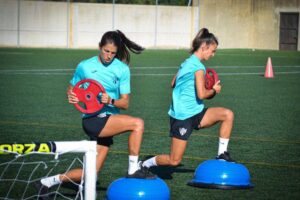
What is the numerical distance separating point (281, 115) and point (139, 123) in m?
9.07

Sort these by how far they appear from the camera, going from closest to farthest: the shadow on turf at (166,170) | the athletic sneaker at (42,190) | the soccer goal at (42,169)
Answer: the soccer goal at (42,169) → the athletic sneaker at (42,190) → the shadow on turf at (166,170)

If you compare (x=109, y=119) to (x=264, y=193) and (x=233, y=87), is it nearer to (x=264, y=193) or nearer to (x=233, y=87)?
(x=264, y=193)

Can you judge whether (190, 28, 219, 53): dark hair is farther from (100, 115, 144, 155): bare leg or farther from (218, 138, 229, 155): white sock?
(100, 115, 144, 155): bare leg

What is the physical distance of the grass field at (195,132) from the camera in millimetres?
9852

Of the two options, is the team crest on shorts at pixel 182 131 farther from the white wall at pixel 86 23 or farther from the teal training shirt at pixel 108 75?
the white wall at pixel 86 23

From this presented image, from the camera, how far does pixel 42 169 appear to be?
1026 cm

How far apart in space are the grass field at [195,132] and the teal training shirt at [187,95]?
865 mm

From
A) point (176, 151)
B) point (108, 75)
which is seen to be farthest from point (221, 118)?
point (108, 75)

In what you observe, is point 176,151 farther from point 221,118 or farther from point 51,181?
point 51,181

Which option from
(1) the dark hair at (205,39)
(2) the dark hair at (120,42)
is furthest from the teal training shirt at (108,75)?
(1) the dark hair at (205,39)

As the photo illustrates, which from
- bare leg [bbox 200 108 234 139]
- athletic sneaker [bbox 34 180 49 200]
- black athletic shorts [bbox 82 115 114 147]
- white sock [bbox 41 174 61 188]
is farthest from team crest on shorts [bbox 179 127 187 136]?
athletic sneaker [bbox 34 180 49 200]

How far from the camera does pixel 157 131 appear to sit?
1406 cm

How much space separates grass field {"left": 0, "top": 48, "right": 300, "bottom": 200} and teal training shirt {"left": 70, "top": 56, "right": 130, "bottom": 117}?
1.16m

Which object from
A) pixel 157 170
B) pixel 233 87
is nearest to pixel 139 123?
pixel 157 170
